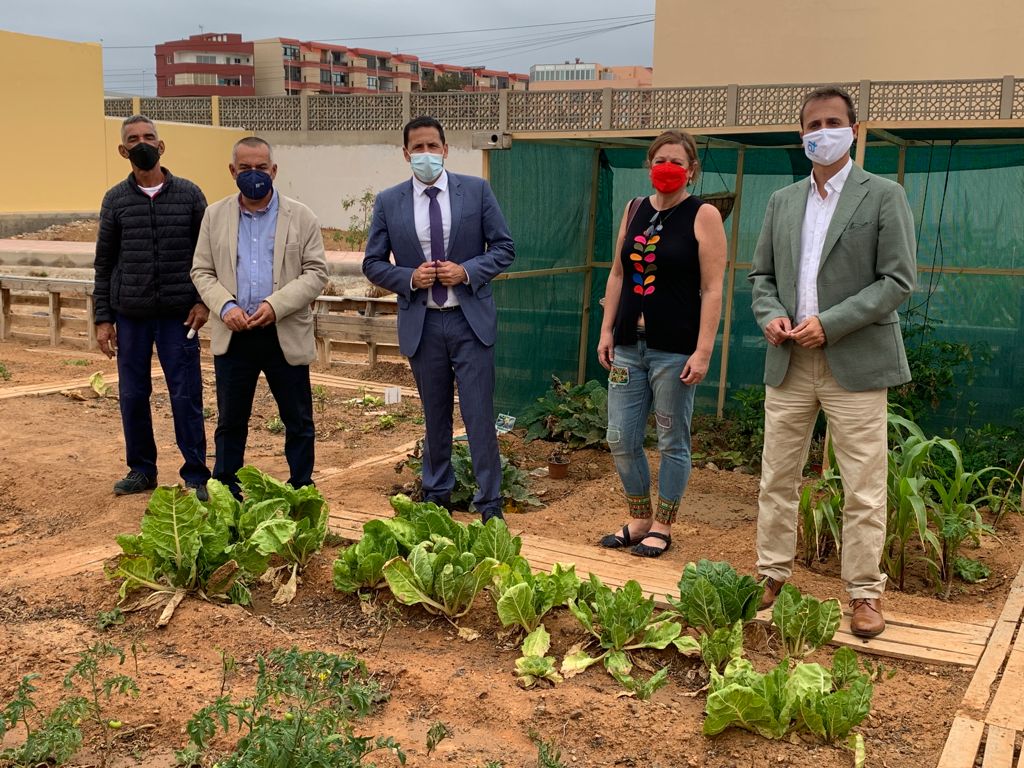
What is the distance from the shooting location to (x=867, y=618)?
3.93 metres

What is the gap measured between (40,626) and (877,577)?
128 inches

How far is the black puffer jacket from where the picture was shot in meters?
5.46

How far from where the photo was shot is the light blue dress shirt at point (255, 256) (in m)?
5.14

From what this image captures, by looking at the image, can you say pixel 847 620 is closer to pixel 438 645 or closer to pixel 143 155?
pixel 438 645

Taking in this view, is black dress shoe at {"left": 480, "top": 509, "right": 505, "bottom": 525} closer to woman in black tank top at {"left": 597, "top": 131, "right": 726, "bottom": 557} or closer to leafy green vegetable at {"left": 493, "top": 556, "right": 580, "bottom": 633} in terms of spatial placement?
woman in black tank top at {"left": 597, "top": 131, "right": 726, "bottom": 557}

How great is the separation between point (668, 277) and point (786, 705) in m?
2.04

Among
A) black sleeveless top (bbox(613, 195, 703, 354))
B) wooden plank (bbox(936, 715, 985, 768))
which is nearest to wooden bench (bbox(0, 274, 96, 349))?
black sleeveless top (bbox(613, 195, 703, 354))

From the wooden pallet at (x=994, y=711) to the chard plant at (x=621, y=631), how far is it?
0.92 m

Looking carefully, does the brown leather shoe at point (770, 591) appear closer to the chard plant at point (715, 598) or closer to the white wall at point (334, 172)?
the chard plant at point (715, 598)

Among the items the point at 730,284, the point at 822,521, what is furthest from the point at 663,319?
the point at 730,284

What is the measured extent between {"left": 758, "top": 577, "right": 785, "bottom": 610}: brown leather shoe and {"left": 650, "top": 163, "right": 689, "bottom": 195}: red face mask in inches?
68.3

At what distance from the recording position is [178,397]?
5605 mm

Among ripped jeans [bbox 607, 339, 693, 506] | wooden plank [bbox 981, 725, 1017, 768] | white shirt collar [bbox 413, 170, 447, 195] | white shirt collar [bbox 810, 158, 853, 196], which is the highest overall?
white shirt collar [bbox 810, 158, 853, 196]

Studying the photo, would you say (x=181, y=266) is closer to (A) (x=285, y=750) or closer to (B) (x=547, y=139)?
(B) (x=547, y=139)
